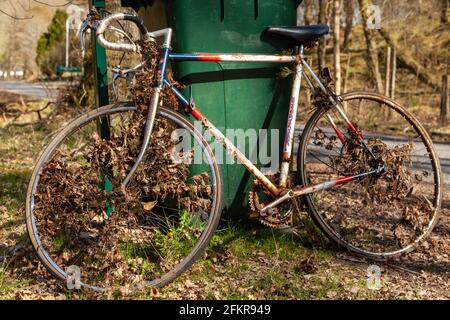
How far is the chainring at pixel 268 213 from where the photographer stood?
3.36m

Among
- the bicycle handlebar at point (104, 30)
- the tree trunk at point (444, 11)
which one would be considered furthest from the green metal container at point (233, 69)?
the tree trunk at point (444, 11)

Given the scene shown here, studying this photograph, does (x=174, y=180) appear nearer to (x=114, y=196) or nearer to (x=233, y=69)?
(x=114, y=196)

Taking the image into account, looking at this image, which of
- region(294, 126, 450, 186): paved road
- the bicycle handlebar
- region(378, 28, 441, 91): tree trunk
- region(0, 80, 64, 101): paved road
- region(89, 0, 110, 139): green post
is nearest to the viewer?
the bicycle handlebar

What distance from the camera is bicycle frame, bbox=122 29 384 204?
3053mm

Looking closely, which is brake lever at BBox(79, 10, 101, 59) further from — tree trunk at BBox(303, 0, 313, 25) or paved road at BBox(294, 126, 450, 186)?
tree trunk at BBox(303, 0, 313, 25)

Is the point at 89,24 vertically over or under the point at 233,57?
over

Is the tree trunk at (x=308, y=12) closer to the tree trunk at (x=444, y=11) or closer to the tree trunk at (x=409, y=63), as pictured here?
the tree trunk at (x=409, y=63)

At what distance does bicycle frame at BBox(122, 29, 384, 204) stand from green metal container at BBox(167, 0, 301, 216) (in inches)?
7.0

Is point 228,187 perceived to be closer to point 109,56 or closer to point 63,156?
point 63,156

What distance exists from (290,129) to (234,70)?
50 cm

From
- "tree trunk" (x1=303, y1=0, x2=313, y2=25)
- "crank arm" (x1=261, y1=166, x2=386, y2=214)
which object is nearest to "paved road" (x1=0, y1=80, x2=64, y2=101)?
"tree trunk" (x1=303, y1=0, x2=313, y2=25)

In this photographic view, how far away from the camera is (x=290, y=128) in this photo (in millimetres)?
3438

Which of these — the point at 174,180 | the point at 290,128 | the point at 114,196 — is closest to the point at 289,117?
the point at 290,128

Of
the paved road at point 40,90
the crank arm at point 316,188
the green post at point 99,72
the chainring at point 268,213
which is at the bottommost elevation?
the paved road at point 40,90
